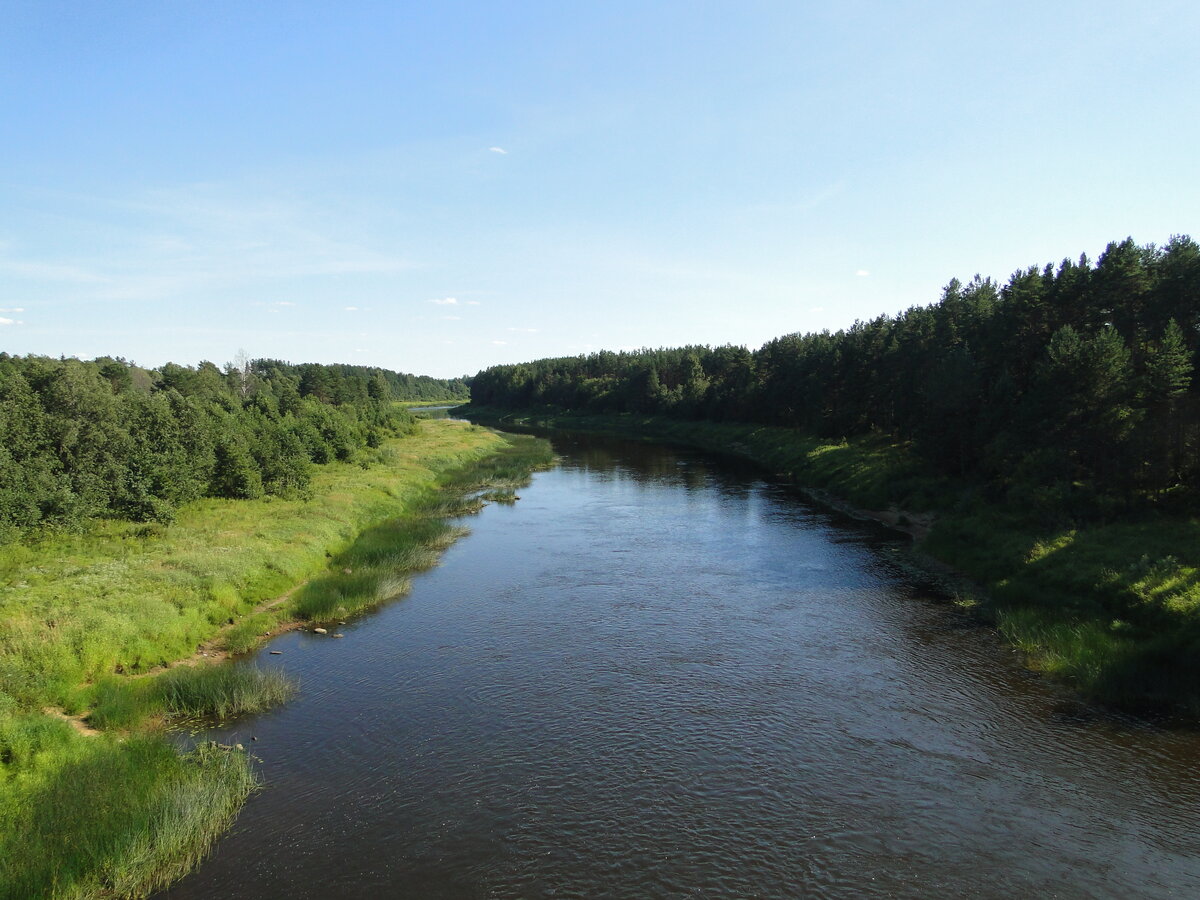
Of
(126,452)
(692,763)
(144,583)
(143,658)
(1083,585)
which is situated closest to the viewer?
(692,763)

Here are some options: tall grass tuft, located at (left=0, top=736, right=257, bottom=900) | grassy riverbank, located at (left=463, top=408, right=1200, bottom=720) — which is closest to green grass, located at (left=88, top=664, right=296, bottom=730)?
tall grass tuft, located at (left=0, top=736, right=257, bottom=900)

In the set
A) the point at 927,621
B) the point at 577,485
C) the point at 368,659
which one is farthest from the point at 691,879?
the point at 577,485

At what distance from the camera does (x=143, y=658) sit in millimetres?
22438

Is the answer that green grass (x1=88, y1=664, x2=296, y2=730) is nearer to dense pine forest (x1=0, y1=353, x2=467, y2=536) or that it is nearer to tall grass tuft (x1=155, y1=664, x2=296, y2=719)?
tall grass tuft (x1=155, y1=664, x2=296, y2=719)

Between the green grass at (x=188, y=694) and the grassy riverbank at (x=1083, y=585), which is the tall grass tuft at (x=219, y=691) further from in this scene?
the grassy riverbank at (x=1083, y=585)

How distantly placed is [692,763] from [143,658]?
18.5 meters

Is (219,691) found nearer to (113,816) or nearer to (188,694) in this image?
(188,694)

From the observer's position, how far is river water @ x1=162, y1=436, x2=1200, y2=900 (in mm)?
14039

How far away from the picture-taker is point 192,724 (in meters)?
19.9

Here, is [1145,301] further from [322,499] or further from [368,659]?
[322,499]

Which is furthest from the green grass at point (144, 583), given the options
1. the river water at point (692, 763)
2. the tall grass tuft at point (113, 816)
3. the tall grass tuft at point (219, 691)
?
the tall grass tuft at point (113, 816)

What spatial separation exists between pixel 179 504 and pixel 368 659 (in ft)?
69.8

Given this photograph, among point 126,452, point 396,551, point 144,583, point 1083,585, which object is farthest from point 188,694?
point 1083,585

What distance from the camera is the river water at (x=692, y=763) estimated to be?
46.1 ft
